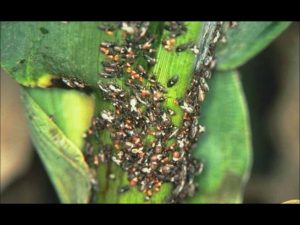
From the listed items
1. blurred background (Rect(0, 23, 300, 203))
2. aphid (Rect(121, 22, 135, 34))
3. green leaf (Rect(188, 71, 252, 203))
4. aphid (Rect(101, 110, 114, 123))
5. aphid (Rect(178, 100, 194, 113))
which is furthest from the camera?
blurred background (Rect(0, 23, 300, 203))

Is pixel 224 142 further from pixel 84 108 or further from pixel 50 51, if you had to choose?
pixel 50 51

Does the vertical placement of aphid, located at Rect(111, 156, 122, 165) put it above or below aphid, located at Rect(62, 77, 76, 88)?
below

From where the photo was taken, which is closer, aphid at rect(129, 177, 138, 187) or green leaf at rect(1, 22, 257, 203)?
green leaf at rect(1, 22, 257, 203)

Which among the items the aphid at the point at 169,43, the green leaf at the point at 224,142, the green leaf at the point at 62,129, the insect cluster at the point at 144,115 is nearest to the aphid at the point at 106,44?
the insect cluster at the point at 144,115

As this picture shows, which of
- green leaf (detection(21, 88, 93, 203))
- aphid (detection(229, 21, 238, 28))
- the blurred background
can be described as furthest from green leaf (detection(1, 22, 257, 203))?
the blurred background

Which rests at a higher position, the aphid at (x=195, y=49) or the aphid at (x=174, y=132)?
the aphid at (x=195, y=49)

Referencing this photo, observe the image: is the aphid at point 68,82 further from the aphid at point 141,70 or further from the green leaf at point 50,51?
the aphid at point 141,70

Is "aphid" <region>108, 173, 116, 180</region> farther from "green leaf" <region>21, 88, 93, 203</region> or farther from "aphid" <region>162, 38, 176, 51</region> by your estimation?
"aphid" <region>162, 38, 176, 51</region>
